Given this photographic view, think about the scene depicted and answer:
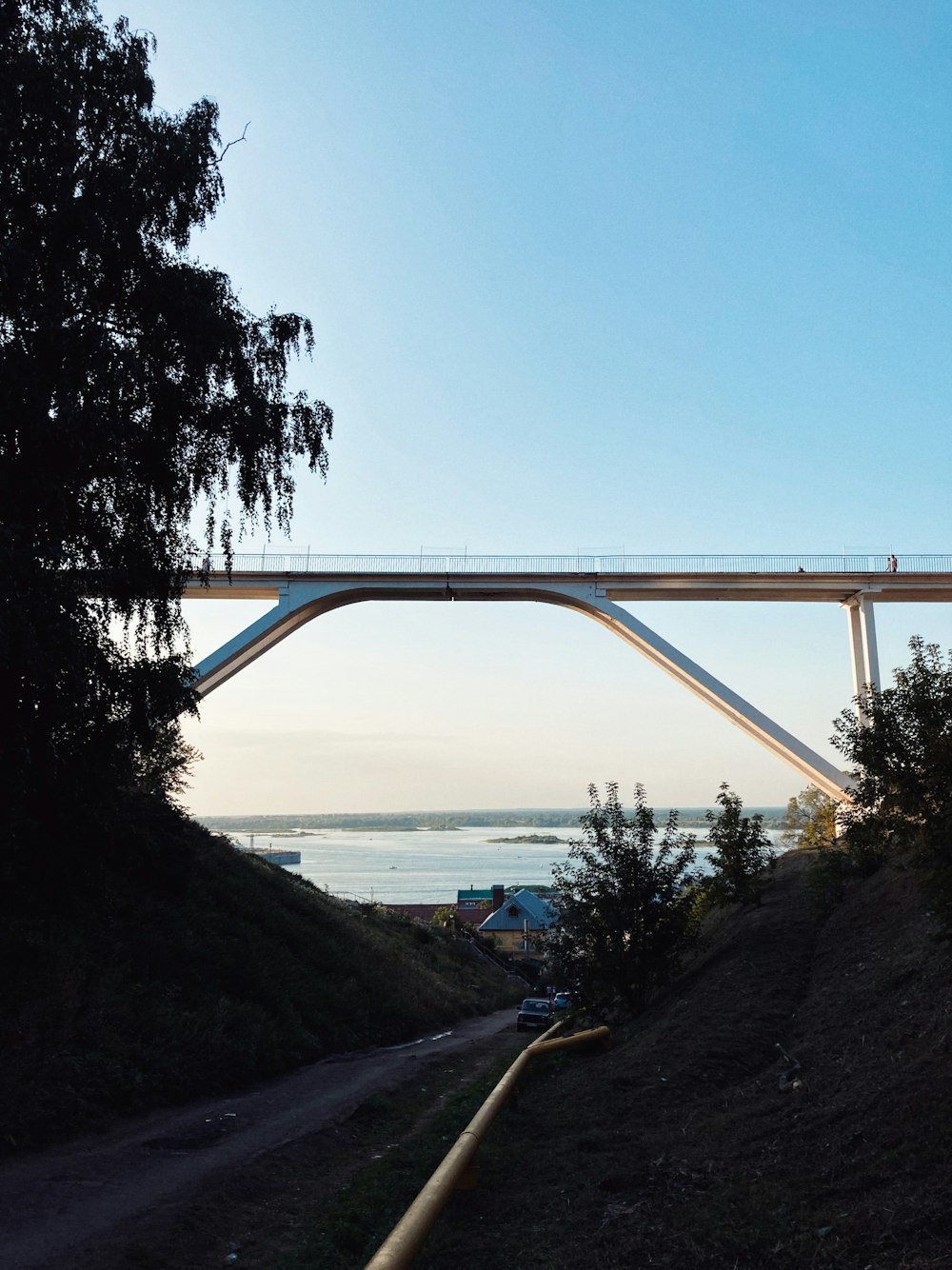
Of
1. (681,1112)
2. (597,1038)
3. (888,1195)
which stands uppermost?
(888,1195)

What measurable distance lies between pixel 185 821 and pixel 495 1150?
15.3 metres

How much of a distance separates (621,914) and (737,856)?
15.5 ft

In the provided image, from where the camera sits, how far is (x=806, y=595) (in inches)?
1212

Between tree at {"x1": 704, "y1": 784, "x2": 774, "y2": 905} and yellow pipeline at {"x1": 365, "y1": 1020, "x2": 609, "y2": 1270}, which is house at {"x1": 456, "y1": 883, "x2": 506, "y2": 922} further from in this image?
yellow pipeline at {"x1": 365, "y1": 1020, "x2": 609, "y2": 1270}

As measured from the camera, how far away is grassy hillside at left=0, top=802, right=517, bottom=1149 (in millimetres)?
9633

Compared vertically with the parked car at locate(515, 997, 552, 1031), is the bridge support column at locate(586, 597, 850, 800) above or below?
above

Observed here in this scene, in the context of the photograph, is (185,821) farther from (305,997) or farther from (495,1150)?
(495,1150)

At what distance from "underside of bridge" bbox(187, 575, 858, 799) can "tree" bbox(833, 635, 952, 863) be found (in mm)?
16907

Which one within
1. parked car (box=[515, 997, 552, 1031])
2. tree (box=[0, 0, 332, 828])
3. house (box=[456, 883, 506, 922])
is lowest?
house (box=[456, 883, 506, 922])

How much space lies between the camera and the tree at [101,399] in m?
9.36

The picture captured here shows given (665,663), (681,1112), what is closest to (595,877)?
(681,1112)

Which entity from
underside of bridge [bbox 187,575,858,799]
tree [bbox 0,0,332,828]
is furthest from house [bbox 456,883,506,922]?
tree [bbox 0,0,332,828]

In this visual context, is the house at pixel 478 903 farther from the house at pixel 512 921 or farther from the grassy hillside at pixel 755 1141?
the grassy hillside at pixel 755 1141

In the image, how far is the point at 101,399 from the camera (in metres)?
9.73
